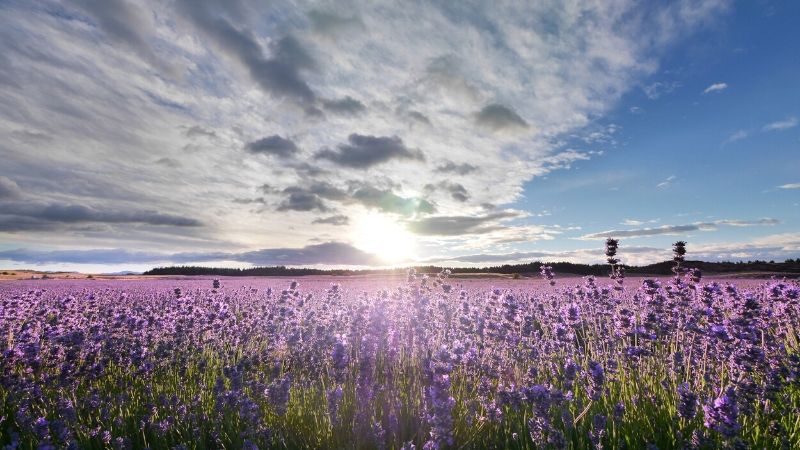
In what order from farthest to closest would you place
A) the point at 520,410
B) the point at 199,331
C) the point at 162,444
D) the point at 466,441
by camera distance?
the point at 199,331, the point at 520,410, the point at 162,444, the point at 466,441

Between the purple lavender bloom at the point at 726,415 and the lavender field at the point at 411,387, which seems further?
the lavender field at the point at 411,387

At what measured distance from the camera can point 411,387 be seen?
4406 millimetres

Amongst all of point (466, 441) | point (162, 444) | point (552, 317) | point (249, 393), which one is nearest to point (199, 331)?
point (249, 393)

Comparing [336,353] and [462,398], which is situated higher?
[336,353]

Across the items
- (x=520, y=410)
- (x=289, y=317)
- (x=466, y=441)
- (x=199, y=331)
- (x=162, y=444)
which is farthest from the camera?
(x=289, y=317)

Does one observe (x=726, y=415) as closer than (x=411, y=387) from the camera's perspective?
Yes

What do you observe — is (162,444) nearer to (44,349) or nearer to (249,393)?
(249,393)

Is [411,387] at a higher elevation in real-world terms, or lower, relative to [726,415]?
lower

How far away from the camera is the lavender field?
3.33 m

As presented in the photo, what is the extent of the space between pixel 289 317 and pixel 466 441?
4.16 metres

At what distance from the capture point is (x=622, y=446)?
3.11 m

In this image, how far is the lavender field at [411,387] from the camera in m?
3.33

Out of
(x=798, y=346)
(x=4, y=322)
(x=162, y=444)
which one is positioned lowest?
(x=162, y=444)

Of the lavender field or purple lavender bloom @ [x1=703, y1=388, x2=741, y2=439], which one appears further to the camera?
the lavender field
